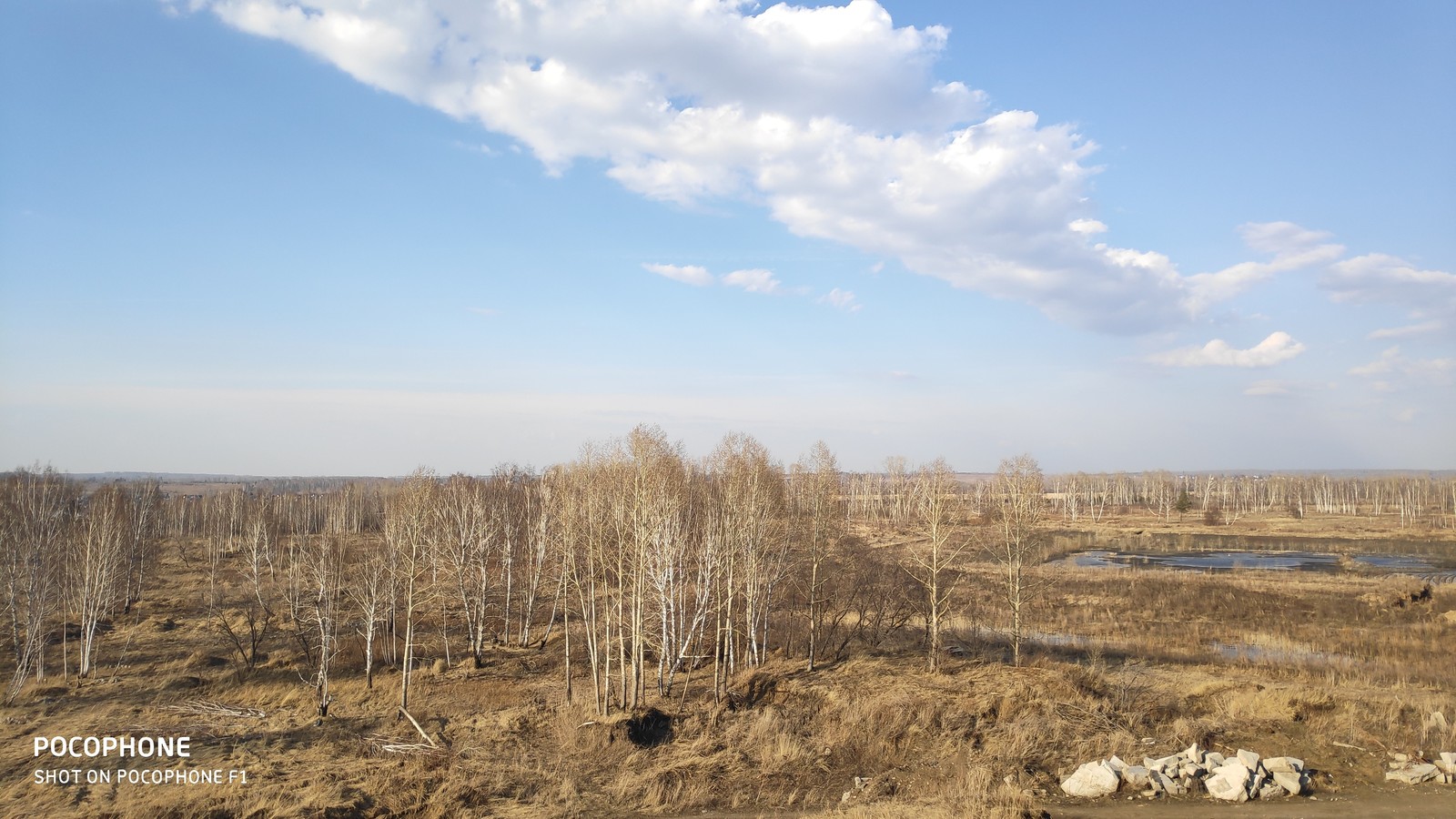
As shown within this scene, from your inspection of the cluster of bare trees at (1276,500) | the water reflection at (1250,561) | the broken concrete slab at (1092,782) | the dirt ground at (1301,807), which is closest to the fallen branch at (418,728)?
the dirt ground at (1301,807)

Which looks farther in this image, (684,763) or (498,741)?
(498,741)

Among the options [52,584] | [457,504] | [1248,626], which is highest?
[457,504]

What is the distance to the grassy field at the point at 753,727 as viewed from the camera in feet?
49.7

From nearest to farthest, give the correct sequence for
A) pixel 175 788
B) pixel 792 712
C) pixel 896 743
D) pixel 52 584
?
pixel 175 788, pixel 896 743, pixel 792 712, pixel 52 584

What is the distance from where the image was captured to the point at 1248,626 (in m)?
37.0

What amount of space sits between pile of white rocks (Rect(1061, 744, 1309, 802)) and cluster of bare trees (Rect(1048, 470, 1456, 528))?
347 feet

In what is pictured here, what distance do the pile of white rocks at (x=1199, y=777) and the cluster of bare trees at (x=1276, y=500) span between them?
106 meters

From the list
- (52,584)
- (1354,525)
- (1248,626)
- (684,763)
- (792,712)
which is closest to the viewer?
(684,763)

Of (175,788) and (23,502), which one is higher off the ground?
(23,502)

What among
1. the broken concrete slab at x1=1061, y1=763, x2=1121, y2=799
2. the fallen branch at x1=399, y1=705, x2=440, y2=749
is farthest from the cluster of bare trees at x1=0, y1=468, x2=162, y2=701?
the broken concrete slab at x1=1061, y1=763, x2=1121, y2=799

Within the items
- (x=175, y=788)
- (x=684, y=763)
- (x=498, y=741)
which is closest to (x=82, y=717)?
(x=175, y=788)

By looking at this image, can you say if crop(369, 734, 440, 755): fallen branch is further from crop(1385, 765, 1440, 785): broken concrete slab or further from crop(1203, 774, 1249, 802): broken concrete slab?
crop(1385, 765, 1440, 785): broken concrete slab

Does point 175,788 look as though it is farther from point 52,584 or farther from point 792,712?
point 52,584

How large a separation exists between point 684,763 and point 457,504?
2790 centimetres
